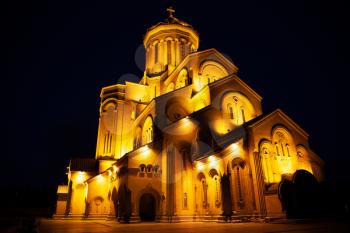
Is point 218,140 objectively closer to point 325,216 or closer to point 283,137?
point 283,137

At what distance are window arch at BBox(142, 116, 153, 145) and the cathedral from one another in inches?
4.3

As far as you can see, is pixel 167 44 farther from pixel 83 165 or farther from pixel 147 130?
pixel 83 165

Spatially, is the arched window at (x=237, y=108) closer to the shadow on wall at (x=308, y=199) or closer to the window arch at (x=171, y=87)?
the shadow on wall at (x=308, y=199)

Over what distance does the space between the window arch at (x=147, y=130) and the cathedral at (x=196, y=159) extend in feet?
0.36

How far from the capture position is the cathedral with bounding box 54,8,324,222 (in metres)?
16.8

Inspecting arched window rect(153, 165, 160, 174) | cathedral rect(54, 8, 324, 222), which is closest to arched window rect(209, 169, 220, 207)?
cathedral rect(54, 8, 324, 222)

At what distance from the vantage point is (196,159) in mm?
20266

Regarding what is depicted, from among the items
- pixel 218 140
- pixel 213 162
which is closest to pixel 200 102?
pixel 218 140

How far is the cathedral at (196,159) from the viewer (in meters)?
16.8

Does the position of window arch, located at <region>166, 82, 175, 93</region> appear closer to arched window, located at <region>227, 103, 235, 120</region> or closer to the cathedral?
the cathedral

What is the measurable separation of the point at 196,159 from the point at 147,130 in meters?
8.41

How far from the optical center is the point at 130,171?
2073 centimetres

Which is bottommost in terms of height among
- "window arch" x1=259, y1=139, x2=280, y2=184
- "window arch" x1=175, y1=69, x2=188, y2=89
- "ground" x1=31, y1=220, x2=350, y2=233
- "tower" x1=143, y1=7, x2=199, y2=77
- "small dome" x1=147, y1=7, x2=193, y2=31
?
"ground" x1=31, y1=220, x2=350, y2=233

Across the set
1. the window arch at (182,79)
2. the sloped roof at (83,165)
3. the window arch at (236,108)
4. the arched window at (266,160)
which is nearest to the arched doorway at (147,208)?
the sloped roof at (83,165)
